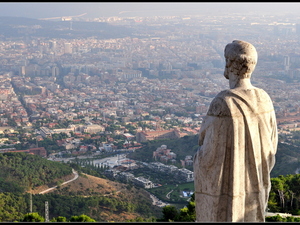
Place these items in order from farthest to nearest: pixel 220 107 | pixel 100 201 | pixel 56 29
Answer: pixel 56 29 < pixel 100 201 < pixel 220 107

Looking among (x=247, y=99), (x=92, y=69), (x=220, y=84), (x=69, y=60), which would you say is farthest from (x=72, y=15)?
(x=247, y=99)

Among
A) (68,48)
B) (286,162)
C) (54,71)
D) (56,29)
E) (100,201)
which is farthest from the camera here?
(56,29)

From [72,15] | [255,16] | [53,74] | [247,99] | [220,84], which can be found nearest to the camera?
[247,99]

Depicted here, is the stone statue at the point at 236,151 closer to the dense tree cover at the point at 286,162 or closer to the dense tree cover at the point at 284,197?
the dense tree cover at the point at 284,197

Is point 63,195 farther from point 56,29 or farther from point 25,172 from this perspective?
point 56,29

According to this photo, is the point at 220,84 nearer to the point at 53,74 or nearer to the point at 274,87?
the point at 274,87

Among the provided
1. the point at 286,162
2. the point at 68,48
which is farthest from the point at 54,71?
the point at 286,162

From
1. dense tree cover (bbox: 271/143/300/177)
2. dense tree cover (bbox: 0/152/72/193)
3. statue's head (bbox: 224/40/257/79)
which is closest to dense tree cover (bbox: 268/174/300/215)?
statue's head (bbox: 224/40/257/79)
